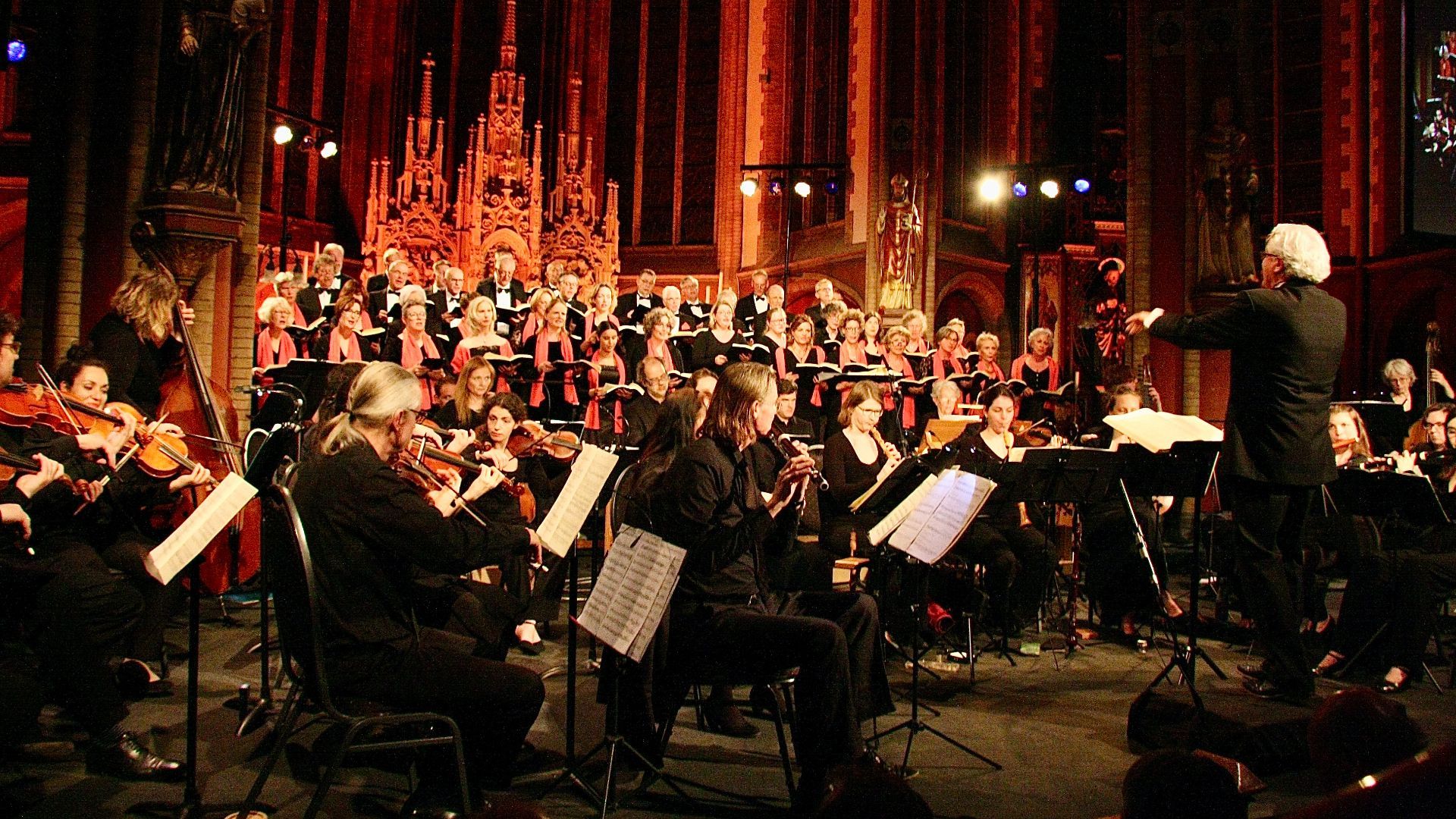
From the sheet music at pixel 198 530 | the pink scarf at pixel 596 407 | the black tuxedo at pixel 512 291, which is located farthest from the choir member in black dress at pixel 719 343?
the sheet music at pixel 198 530

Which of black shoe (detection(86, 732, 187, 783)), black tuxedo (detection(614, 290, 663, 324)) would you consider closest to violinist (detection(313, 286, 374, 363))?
black tuxedo (detection(614, 290, 663, 324))

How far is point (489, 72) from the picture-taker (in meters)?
19.7

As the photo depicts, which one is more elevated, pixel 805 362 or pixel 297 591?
pixel 805 362

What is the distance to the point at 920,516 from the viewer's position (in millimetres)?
4066

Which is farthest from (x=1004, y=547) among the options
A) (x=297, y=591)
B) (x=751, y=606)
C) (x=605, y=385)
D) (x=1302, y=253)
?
(x=297, y=591)

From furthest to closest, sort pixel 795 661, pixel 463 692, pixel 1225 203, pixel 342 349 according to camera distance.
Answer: pixel 1225 203
pixel 342 349
pixel 795 661
pixel 463 692

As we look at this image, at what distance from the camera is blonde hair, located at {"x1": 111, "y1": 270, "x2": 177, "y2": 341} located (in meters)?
5.65

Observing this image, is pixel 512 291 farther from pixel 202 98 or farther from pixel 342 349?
pixel 202 98

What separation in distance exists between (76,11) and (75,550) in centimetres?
515

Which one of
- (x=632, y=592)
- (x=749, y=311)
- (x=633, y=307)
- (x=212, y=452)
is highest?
(x=749, y=311)

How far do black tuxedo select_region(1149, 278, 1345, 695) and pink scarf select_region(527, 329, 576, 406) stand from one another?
517 cm

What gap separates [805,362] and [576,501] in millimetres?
6399

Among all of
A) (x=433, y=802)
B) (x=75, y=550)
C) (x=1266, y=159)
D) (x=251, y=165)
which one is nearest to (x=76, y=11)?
(x=251, y=165)

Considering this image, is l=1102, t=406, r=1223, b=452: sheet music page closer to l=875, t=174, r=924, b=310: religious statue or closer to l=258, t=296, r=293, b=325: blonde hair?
l=258, t=296, r=293, b=325: blonde hair
